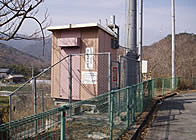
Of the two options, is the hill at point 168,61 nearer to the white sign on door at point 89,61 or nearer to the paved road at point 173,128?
the paved road at point 173,128

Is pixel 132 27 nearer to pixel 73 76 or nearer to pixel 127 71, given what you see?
pixel 127 71

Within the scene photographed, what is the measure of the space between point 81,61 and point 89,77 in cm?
72

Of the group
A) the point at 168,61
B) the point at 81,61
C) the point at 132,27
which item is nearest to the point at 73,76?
the point at 81,61

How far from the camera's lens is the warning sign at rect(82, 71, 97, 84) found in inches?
287

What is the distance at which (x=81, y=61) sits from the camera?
298 inches

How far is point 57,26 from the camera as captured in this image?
25.6 feet

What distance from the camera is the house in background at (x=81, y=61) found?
732 centimetres

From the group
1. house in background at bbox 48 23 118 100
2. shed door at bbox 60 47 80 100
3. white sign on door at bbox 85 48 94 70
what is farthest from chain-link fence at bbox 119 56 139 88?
shed door at bbox 60 47 80 100

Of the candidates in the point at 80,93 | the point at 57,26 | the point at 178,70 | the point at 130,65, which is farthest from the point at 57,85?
the point at 178,70

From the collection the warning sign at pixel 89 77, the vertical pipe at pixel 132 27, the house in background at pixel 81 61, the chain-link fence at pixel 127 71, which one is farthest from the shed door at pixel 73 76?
the vertical pipe at pixel 132 27

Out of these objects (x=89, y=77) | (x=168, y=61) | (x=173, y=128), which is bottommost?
(x=173, y=128)

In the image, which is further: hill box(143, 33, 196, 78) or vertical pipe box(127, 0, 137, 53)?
hill box(143, 33, 196, 78)

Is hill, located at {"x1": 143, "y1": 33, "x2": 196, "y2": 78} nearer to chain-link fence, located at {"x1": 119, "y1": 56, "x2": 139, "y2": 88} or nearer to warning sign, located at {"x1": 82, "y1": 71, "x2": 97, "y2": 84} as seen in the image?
chain-link fence, located at {"x1": 119, "y1": 56, "x2": 139, "y2": 88}

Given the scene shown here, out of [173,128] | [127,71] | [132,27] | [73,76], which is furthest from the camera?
[132,27]
